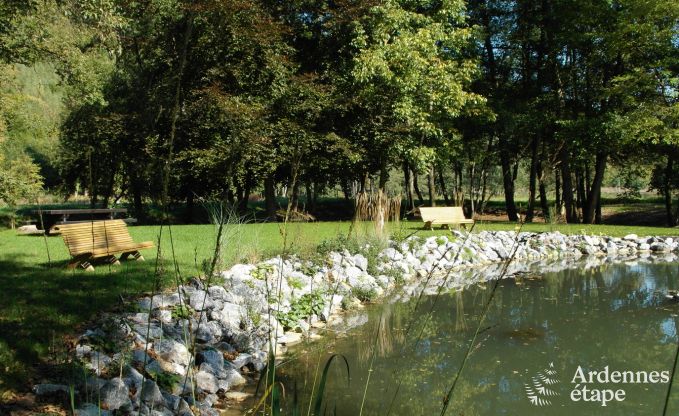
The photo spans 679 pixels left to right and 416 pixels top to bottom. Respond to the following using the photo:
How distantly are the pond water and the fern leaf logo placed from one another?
0.01 metres

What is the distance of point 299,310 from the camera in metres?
6.24

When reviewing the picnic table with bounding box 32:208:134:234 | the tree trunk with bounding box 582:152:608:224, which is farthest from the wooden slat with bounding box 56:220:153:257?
the tree trunk with bounding box 582:152:608:224

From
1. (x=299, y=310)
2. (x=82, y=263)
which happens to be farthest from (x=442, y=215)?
(x=82, y=263)

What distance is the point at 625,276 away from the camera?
31.4ft

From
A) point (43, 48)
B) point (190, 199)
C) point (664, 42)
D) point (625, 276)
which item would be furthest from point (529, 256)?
point (190, 199)

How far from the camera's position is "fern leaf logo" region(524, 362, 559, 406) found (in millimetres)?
4016

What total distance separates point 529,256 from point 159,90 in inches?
419

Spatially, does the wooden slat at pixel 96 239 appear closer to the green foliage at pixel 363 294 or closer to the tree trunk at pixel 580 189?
the green foliage at pixel 363 294

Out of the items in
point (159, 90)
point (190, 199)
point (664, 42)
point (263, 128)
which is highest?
point (664, 42)

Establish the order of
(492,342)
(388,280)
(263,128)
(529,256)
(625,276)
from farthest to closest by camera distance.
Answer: (263,128) < (529,256) < (625,276) < (388,280) < (492,342)

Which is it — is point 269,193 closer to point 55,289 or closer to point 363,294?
point 363,294

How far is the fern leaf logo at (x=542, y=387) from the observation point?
402 cm

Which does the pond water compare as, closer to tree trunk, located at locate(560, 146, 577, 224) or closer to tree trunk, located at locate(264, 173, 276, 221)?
tree trunk, located at locate(264, 173, 276, 221)

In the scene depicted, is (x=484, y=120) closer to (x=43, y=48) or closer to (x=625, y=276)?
(x=625, y=276)
